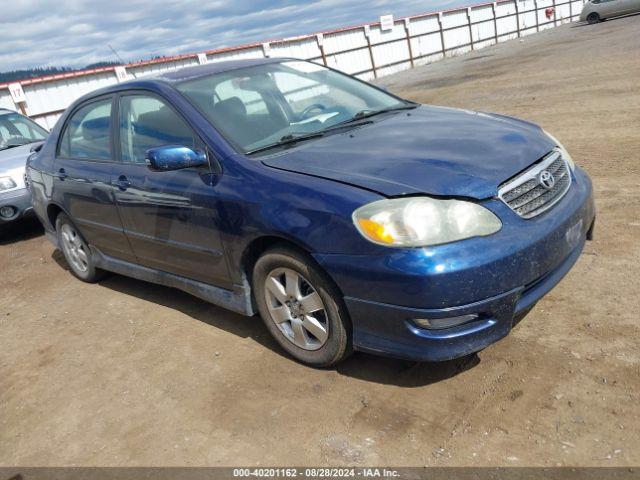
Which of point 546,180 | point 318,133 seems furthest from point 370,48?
point 546,180

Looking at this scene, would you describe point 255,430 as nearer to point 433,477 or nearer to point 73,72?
point 433,477

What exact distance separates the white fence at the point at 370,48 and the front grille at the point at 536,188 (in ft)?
51.6

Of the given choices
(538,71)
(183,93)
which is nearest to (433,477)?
(183,93)

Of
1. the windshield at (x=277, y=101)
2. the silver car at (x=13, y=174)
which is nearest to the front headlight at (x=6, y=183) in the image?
the silver car at (x=13, y=174)

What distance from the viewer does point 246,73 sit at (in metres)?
A: 4.02

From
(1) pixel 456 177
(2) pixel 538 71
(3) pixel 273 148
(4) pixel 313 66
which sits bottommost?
(2) pixel 538 71

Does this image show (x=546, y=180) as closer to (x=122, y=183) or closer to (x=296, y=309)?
(x=296, y=309)

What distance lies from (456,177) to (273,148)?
112 cm

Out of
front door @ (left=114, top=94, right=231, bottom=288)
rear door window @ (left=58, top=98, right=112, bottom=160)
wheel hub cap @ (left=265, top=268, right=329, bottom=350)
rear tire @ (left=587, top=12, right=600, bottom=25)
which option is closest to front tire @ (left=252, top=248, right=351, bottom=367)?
wheel hub cap @ (left=265, top=268, right=329, bottom=350)

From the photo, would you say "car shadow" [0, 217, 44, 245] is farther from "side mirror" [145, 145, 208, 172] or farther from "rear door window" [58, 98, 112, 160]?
→ "side mirror" [145, 145, 208, 172]

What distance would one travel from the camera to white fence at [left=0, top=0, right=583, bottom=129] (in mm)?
16266

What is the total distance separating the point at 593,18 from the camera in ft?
111

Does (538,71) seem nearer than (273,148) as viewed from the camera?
No

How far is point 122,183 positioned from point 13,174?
3.92m
